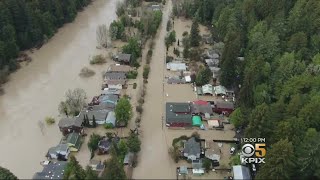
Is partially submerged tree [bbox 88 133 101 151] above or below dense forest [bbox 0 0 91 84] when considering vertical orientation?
below

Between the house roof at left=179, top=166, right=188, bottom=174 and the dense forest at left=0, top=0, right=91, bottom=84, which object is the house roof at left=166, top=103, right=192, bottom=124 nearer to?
the house roof at left=179, top=166, right=188, bottom=174

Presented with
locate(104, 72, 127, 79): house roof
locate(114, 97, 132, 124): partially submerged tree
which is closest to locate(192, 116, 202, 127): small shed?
locate(114, 97, 132, 124): partially submerged tree

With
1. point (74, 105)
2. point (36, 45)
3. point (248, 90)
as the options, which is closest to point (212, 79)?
point (248, 90)

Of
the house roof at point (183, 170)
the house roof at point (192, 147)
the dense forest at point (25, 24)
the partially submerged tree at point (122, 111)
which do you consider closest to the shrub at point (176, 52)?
the partially submerged tree at point (122, 111)

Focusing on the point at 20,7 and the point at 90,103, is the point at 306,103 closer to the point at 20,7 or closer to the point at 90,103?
the point at 90,103

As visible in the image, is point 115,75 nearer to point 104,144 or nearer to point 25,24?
point 104,144
